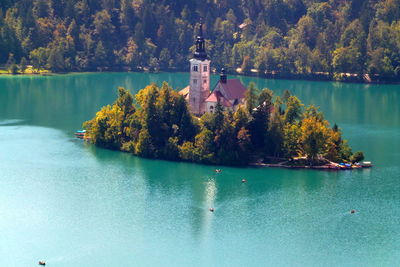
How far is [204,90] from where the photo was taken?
11362 cm

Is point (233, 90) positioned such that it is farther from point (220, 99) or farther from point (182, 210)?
point (182, 210)

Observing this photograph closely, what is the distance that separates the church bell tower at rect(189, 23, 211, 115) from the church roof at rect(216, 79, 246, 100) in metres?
2.46

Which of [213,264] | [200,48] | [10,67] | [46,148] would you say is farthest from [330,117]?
[10,67]

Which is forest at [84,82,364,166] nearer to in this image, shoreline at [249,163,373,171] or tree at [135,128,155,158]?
tree at [135,128,155,158]

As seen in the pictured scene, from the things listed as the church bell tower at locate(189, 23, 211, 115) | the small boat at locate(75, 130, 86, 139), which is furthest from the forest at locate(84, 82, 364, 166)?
the small boat at locate(75, 130, 86, 139)

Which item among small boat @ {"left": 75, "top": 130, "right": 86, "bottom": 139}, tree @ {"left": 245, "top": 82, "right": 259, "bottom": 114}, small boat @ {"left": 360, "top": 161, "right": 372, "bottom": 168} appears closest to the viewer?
small boat @ {"left": 360, "top": 161, "right": 372, "bottom": 168}

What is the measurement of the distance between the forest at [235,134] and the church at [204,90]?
17.6ft

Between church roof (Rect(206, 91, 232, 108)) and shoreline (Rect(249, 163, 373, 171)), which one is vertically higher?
church roof (Rect(206, 91, 232, 108))

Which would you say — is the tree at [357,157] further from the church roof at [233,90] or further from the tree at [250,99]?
the church roof at [233,90]

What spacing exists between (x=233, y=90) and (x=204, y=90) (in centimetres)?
424

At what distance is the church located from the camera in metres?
112

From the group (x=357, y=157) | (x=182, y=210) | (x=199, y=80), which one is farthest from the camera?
(x=199, y=80)

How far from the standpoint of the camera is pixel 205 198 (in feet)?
293

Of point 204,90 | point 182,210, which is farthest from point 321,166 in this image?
point 182,210
